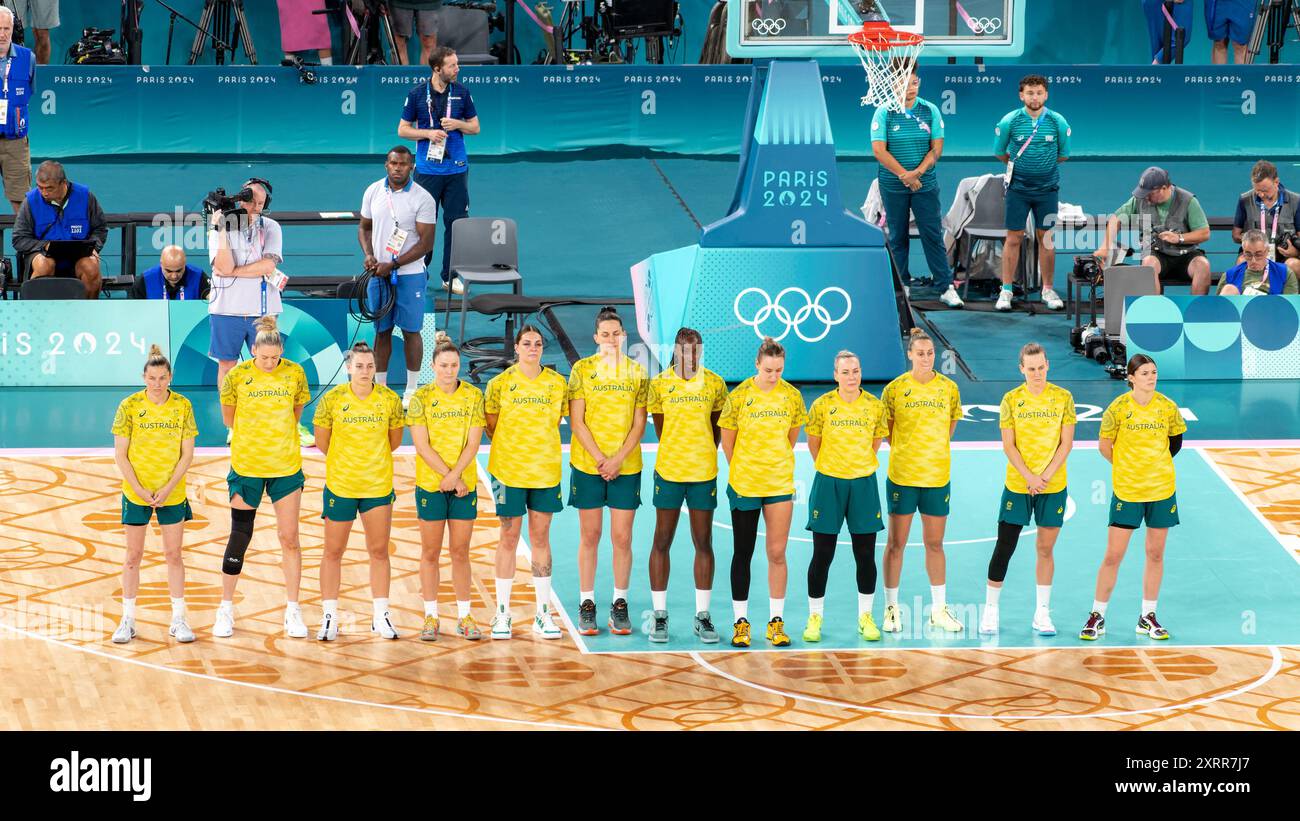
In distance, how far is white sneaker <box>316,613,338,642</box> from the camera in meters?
10.4

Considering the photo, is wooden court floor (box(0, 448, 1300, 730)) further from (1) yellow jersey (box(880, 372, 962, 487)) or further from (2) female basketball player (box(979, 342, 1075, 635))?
(1) yellow jersey (box(880, 372, 962, 487))

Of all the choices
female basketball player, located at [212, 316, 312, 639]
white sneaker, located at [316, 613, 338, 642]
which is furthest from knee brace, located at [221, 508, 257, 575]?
white sneaker, located at [316, 613, 338, 642]

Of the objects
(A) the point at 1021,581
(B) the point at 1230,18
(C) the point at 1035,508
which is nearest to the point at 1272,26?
(B) the point at 1230,18

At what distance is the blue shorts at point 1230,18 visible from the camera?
23.2 m

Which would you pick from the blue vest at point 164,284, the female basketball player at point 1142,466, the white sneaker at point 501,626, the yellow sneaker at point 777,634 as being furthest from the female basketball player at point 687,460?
the blue vest at point 164,284

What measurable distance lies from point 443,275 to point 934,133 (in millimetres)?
4748

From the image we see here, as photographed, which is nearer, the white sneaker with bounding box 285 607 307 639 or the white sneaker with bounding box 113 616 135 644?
the white sneaker with bounding box 113 616 135 644

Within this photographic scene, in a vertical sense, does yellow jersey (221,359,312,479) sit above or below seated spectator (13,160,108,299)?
below

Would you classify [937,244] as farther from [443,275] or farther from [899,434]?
[899,434]

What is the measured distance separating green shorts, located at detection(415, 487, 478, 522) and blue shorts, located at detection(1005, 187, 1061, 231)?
8.58 metres

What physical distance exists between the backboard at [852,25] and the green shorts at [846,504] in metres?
5.65

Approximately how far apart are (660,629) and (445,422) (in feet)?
5.44

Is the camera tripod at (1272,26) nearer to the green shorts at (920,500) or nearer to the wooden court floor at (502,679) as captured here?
the green shorts at (920,500)

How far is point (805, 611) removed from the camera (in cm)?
1111
